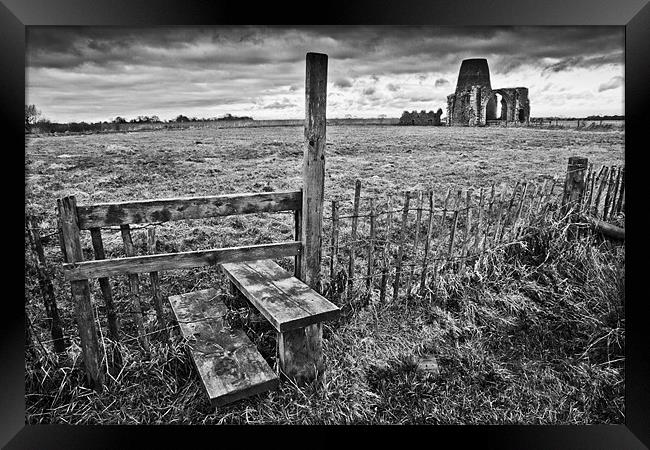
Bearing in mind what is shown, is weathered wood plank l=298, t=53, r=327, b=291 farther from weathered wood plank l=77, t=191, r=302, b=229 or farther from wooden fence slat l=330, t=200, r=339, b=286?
wooden fence slat l=330, t=200, r=339, b=286

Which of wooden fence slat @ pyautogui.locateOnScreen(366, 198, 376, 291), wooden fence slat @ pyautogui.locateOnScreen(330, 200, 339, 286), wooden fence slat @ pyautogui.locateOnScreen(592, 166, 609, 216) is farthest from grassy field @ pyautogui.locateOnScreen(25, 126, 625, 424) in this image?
wooden fence slat @ pyautogui.locateOnScreen(330, 200, 339, 286)

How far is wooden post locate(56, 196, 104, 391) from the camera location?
2756 mm

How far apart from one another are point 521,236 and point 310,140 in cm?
256

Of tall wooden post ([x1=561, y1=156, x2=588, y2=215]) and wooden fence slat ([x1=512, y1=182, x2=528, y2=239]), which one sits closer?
wooden fence slat ([x1=512, y1=182, x2=528, y2=239])

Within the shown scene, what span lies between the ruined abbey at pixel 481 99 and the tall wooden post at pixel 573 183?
94 centimetres

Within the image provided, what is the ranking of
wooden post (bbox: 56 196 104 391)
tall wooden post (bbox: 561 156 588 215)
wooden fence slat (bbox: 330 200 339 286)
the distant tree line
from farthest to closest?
tall wooden post (bbox: 561 156 588 215), wooden fence slat (bbox: 330 200 339 286), the distant tree line, wooden post (bbox: 56 196 104 391)

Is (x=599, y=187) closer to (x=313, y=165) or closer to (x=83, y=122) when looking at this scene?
(x=313, y=165)

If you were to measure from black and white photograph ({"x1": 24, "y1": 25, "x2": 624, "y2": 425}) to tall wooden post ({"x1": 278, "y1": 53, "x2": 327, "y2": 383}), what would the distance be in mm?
14

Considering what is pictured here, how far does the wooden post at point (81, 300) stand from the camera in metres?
2.76

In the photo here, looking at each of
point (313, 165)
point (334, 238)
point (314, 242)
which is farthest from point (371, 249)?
point (313, 165)

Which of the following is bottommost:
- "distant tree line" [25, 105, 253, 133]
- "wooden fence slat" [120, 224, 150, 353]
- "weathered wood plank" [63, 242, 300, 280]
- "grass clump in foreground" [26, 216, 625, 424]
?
"grass clump in foreground" [26, 216, 625, 424]

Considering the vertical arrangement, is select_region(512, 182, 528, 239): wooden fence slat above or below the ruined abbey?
below

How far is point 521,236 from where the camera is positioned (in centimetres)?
458

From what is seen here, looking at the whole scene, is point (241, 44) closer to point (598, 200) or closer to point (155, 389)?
point (155, 389)
